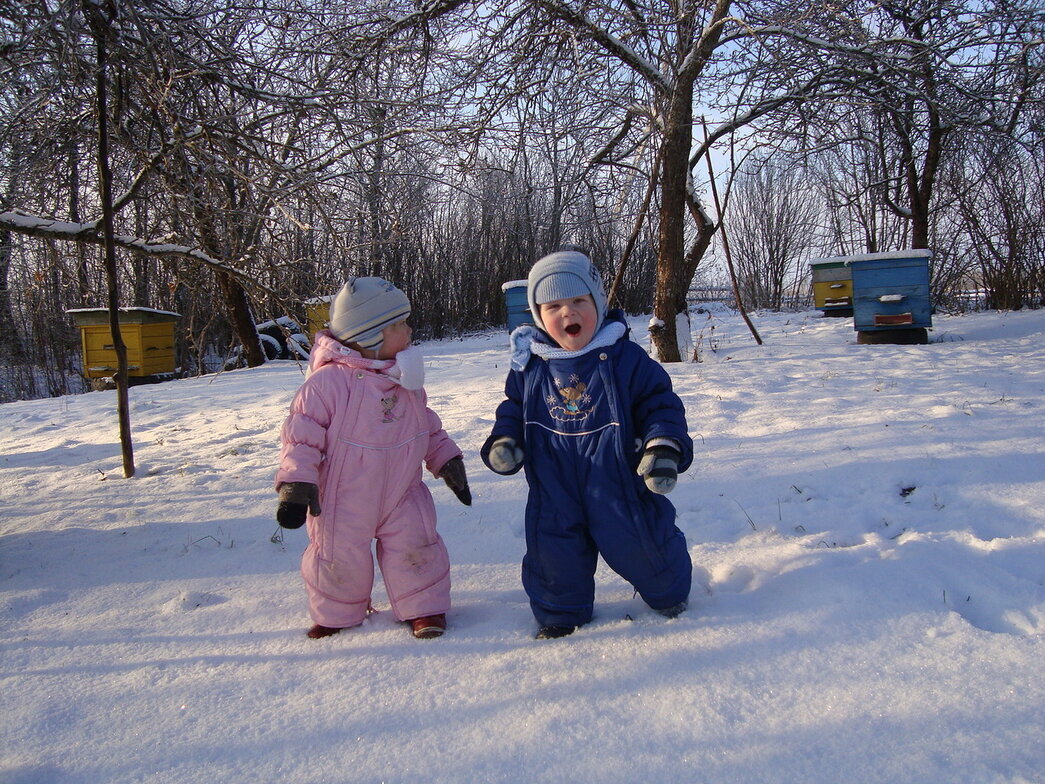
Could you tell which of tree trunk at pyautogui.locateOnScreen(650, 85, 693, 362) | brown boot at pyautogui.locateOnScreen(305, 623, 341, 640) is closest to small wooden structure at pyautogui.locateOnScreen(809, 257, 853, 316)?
tree trunk at pyautogui.locateOnScreen(650, 85, 693, 362)

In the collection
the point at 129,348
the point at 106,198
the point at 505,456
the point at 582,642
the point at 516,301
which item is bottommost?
the point at 582,642

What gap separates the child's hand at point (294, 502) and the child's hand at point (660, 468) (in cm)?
94

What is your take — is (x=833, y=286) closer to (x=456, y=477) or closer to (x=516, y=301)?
(x=516, y=301)

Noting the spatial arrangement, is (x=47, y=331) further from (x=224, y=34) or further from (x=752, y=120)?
(x=752, y=120)

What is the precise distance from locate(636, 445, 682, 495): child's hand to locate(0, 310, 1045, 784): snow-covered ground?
0.46 meters

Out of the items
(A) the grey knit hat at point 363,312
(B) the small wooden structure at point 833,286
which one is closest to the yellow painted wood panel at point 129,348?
(A) the grey knit hat at point 363,312

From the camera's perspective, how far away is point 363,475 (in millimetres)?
2104

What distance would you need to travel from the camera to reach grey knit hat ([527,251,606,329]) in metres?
2.05

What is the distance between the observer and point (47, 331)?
13266mm

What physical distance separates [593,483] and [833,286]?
12.1 meters

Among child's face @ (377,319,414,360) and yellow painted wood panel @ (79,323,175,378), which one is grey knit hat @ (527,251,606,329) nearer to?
child's face @ (377,319,414,360)

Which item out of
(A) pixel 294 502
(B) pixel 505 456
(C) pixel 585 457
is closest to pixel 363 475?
(A) pixel 294 502

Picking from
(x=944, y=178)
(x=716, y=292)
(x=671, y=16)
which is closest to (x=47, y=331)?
(x=671, y=16)

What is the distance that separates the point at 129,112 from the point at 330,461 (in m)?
2.91
